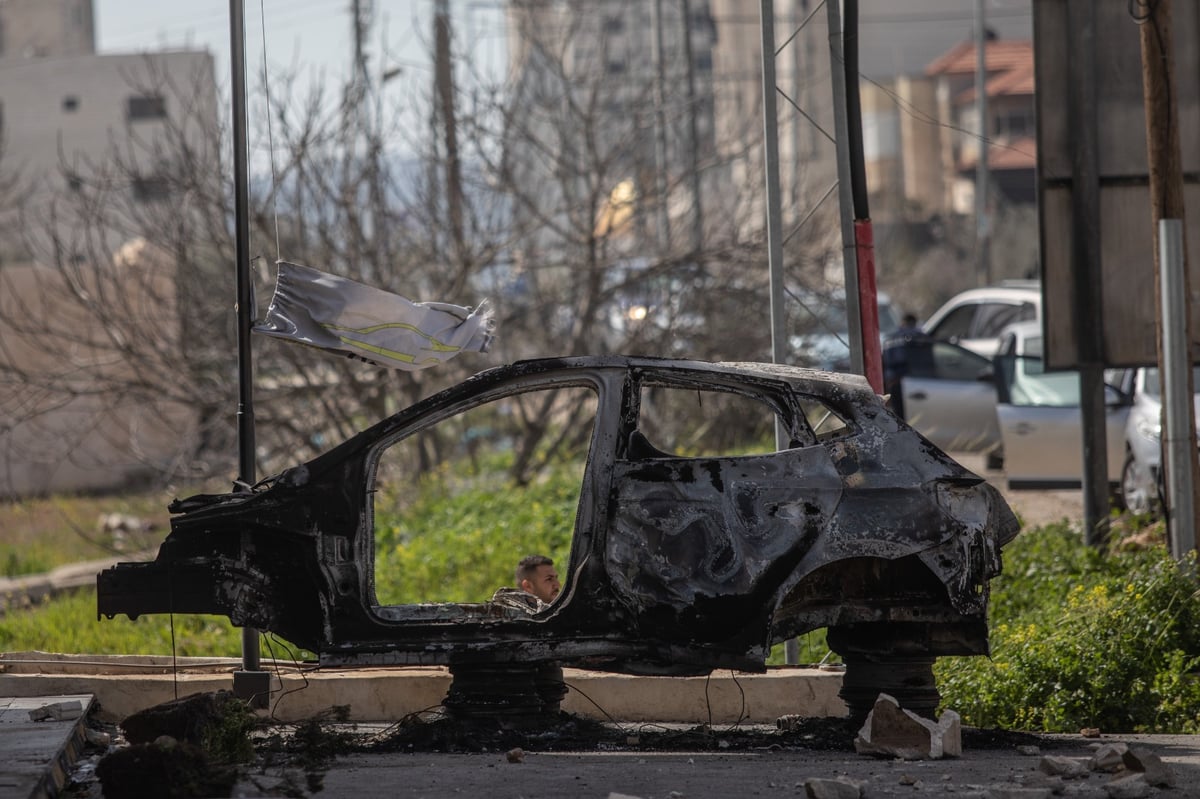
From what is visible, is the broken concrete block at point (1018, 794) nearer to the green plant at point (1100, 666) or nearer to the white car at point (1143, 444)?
the green plant at point (1100, 666)

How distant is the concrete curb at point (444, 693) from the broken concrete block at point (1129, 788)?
213 centimetres

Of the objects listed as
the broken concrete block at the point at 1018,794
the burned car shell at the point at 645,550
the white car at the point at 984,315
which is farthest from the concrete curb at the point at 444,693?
the white car at the point at 984,315

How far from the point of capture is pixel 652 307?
1792cm

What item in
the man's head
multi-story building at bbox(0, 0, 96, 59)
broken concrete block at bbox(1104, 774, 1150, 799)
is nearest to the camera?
broken concrete block at bbox(1104, 774, 1150, 799)

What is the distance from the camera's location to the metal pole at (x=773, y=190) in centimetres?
897

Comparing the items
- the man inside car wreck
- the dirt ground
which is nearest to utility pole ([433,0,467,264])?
the man inside car wreck

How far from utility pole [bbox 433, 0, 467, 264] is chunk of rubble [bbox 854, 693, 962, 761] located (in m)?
11.3

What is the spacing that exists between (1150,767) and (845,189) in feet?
14.1

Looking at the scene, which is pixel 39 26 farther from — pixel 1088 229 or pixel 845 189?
pixel 845 189

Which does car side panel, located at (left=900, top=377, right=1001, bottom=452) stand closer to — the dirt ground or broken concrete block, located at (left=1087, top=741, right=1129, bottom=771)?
the dirt ground

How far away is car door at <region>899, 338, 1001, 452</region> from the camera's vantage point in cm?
1605

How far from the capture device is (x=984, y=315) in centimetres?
1909

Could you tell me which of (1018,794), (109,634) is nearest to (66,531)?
(109,634)

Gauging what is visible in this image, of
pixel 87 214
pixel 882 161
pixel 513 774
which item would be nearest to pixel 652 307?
pixel 87 214
